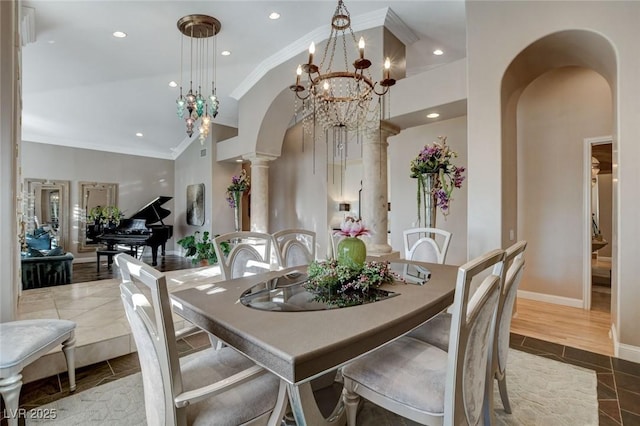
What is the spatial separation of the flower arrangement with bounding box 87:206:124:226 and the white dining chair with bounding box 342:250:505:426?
897 cm

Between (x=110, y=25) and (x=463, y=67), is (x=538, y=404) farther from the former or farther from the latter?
(x=110, y=25)

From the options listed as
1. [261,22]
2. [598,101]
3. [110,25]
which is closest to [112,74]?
[110,25]

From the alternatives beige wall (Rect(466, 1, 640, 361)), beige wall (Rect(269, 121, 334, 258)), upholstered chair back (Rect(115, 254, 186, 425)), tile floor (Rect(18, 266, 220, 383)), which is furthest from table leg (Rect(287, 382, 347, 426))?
beige wall (Rect(269, 121, 334, 258))

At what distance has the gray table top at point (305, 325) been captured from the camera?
1.10 meters

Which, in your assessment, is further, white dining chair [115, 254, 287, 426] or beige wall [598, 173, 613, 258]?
beige wall [598, 173, 613, 258]

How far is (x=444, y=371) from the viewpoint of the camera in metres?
1.48

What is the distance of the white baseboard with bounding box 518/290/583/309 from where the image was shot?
163 inches

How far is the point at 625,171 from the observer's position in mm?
2689

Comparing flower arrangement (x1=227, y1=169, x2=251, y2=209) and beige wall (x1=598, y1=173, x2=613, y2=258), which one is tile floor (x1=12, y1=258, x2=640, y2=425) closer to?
flower arrangement (x1=227, y1=169, x2=251, y2=209)

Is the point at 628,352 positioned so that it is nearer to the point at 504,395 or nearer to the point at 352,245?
the point at 504,395

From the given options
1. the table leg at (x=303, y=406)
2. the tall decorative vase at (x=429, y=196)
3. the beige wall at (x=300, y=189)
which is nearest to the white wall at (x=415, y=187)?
the tall decorative vase at (x=429, y=196)

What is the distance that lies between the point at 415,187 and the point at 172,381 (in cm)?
543

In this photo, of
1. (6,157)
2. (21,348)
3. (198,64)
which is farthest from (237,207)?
(21,348)

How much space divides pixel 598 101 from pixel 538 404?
12.8 ft
